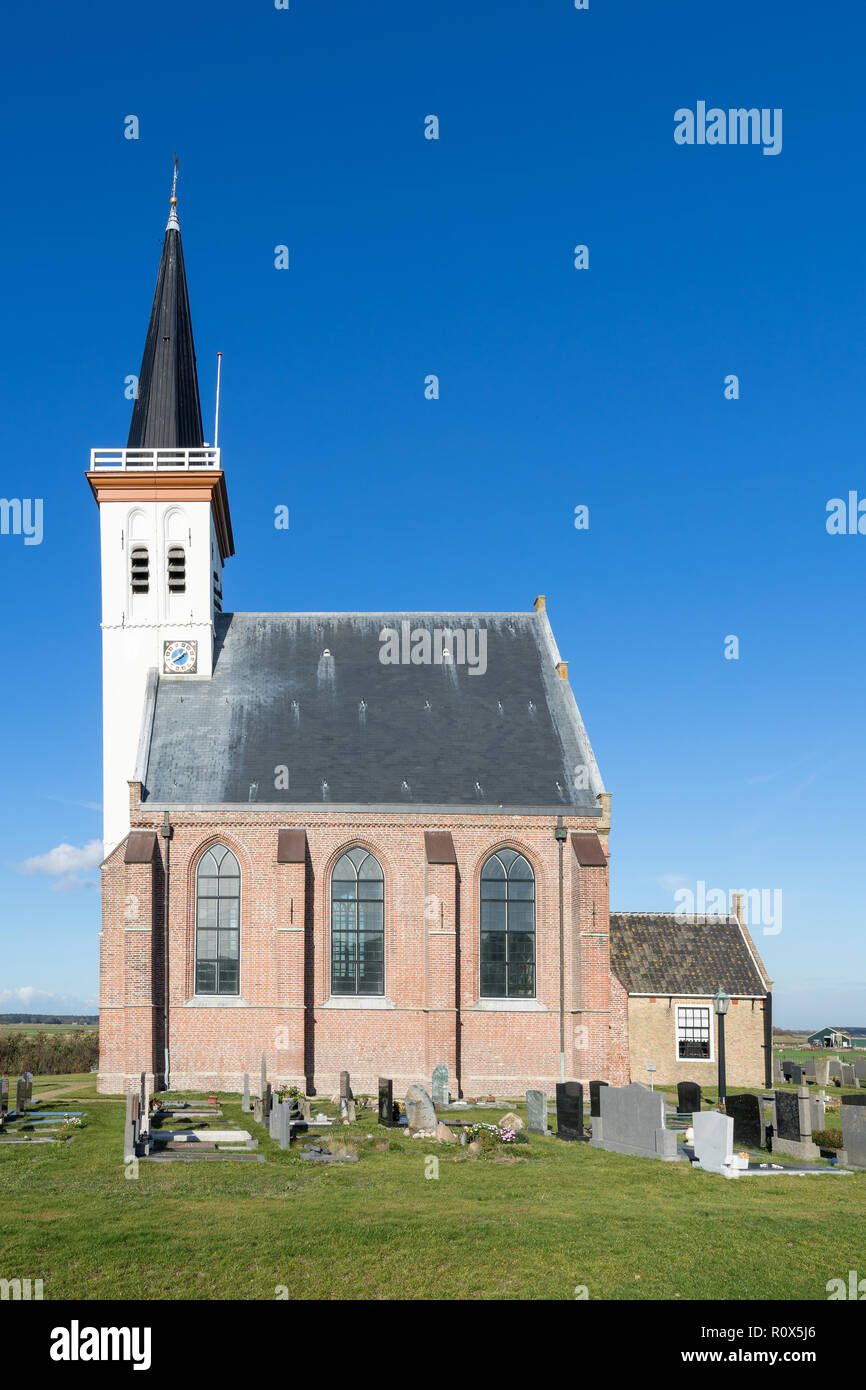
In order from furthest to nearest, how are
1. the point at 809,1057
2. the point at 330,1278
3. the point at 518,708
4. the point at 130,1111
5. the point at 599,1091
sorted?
the point at 809,1057 → the point at 518,708 → the point at 599,1091 → the point at 130,1111 → the point at 330,1278

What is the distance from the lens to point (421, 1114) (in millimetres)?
22406

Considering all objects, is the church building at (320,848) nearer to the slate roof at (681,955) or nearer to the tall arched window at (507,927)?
the tall arched window at (507,927)

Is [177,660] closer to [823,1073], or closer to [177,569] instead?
[177,569]

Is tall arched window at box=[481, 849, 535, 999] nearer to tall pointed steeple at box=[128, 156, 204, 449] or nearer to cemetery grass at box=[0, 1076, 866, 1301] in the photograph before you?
cemetery grass at box=[0, 1076, 866, 1301]

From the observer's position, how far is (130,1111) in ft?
63.0

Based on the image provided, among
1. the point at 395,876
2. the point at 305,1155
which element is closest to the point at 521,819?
the point at 395,876

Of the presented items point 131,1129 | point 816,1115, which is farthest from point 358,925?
point 816,1115

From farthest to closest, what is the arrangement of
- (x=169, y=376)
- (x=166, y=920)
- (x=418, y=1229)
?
(x=169, y=376) < (x=166, y=920) < (x=418, y=1229)

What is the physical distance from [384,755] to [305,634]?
591 cm

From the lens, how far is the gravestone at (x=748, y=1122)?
21984 millimetres

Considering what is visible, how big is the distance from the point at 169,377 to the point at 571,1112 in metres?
25.7

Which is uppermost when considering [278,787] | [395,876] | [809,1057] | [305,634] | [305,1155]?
[305,634]
